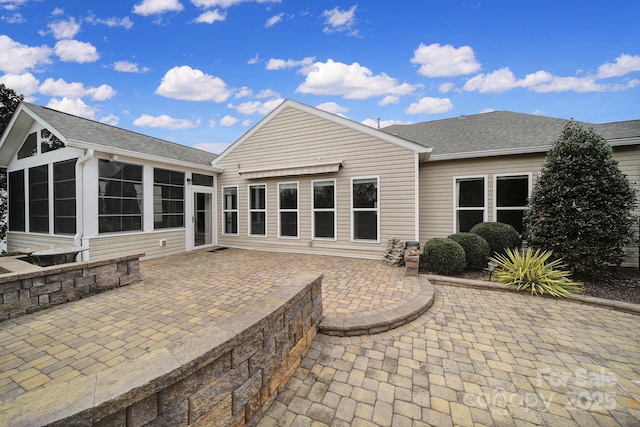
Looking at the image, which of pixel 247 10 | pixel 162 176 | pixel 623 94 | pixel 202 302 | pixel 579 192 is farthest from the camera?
pixel 623 94

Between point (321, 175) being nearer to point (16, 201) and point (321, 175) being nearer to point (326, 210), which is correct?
point (326, 210)

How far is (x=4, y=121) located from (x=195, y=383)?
1507cm

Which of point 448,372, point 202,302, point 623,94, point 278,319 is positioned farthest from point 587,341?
point 623,94

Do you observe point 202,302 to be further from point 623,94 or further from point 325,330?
point 623,94

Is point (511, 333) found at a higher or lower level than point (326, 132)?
lower

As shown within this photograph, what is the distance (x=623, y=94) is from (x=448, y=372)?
14.4m

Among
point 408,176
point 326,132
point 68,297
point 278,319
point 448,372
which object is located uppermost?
point 326,132

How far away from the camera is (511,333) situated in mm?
3289

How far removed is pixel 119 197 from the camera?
6.91 meters

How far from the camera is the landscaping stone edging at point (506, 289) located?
3.98m

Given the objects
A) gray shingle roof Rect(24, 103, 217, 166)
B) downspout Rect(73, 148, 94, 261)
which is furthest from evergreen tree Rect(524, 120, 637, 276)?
downspout Rect(73, 148, 94, 261)

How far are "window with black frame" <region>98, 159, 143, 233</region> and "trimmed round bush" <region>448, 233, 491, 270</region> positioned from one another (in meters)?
8.94

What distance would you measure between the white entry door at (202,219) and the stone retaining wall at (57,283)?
419cm

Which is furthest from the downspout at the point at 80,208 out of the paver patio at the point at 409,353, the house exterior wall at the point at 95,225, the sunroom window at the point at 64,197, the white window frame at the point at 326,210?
the white window frame at the point at 326,210
